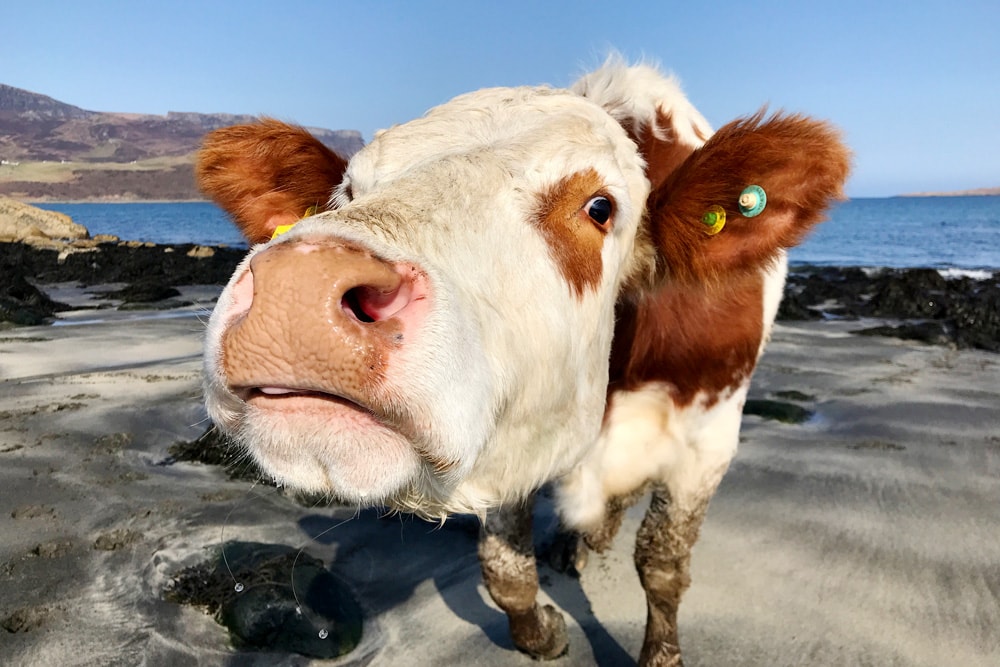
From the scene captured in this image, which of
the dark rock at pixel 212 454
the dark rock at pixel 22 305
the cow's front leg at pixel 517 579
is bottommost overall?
the dark rock at pixel 22 305

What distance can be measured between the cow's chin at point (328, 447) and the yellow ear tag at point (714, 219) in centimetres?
145

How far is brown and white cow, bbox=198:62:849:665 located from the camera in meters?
1.39

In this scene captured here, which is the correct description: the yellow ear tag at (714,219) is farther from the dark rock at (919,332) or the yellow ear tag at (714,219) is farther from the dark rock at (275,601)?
the dark rock at (919,332)

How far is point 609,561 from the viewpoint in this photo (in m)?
3.96

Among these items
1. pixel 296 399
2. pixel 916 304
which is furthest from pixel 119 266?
pixel 296 399

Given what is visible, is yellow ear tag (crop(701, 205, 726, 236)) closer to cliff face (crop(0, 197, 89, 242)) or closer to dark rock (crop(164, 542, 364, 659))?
dark rock (crop(164, 542, 364, 659))

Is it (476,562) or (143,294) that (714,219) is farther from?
(143,294)

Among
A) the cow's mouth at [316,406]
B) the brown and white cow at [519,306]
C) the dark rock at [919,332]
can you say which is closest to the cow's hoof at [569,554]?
the brown and white cow at [519,306]

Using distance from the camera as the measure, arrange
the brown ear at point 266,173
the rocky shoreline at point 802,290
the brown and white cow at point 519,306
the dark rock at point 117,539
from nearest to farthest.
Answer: the brown and white cow at point 519,306
the brown ear at point 266,173
the dark rock at point 117,539
the rocky shoreline at point 802,290

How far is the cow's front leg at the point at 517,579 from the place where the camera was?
306cm

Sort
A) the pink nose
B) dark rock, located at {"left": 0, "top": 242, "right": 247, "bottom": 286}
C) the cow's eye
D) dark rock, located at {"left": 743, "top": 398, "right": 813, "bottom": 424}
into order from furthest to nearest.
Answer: dark rock, located at {"left": 0, "top": 242, "right": 247, "bottom": 286}, dark rock, located at {"left": 743, "top": 398, "right": 813, "bottom": 424}, the cow's eye, the pink nose

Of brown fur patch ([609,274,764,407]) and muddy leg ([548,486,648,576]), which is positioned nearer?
brown fur patch ([609,274,764,407])

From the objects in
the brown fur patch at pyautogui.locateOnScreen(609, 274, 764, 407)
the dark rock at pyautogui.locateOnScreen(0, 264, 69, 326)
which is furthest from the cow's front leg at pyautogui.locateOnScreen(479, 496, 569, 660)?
the dark rock at pyautogui.locateOnScreen(0, 264, 69, 326)

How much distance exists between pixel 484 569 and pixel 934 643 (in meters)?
1.98
